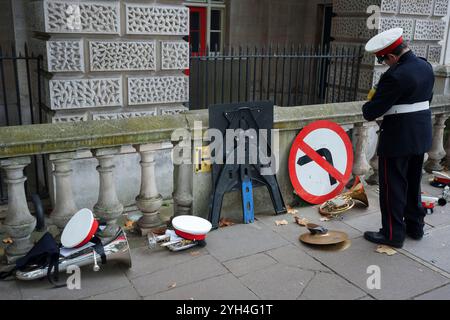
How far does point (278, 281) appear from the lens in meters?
3.64

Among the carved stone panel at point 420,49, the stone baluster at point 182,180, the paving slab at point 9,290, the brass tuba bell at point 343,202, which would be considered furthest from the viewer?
the carved stone panel at point 420,49

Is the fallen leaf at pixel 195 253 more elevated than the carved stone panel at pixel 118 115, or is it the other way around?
the carved stone panel at pixel 118 115

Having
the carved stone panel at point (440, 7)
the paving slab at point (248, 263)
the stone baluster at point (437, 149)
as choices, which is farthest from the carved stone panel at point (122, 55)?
the carved stone panel at point (440, 7)

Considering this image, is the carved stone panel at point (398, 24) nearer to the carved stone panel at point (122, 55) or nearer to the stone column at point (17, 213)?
the carved stone panel at point (122, 55)

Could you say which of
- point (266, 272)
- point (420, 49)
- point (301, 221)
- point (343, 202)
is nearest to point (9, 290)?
point (266, 272)

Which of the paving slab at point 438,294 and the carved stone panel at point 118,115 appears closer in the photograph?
the paving slab at point 438,294

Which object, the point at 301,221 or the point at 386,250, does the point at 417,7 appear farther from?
the point at 386,250

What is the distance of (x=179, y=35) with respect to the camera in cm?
627

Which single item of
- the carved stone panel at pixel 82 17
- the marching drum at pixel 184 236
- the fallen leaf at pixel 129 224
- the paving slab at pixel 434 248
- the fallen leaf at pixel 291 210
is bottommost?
the fallen leaf at pixel 129 224

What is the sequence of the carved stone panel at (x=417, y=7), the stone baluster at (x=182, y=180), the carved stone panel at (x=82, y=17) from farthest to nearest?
1. the carved stone panel at (x=417, y=7)
2. the carved stone panel at (x=82, y=17)
3. the stone baluster at (x=182, y=180)

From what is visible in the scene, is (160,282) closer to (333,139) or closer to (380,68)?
(333,139)

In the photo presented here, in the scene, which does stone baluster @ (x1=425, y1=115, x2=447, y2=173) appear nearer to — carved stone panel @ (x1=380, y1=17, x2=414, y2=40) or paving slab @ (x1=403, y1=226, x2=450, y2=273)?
paving slab @ (x1=403, y1=226, x2=450, y2=273)

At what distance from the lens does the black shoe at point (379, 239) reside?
4246 millimetres

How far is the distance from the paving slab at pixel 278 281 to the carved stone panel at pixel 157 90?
129 inches
